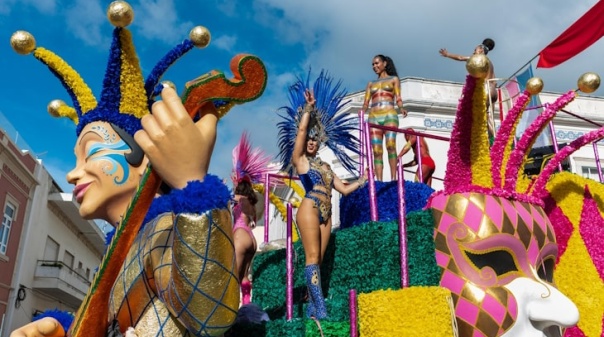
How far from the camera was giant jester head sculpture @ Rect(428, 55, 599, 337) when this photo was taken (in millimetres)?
3197

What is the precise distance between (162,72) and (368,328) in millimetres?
1778

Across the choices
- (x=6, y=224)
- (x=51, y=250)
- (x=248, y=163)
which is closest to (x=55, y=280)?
(x=51, y=250)

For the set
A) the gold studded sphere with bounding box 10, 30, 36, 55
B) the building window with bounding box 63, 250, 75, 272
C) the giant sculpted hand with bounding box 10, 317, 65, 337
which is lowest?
the giant sculpted hand with bounding box 10, 317, 65, 337

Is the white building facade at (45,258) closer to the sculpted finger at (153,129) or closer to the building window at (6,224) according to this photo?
the building window at (6,224)

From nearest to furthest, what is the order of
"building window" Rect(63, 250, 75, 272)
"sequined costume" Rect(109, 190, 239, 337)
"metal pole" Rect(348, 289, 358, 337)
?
"sequined costume" Rect(109, 190, 239, 337) → "metal pole" Rect(348, 289, 358, 337) → "building window" Rect(63, 250, 75, 272)

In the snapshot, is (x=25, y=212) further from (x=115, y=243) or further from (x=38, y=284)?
(x=115, y=243)

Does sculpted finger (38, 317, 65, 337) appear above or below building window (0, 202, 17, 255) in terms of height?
below

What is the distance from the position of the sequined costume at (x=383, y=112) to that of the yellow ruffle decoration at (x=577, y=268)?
1.78 m

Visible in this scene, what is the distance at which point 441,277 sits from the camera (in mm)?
3404

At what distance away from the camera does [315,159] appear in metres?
4.00

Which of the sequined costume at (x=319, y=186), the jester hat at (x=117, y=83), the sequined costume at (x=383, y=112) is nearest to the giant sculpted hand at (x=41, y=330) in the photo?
the jester hat at (x=117, y=83)

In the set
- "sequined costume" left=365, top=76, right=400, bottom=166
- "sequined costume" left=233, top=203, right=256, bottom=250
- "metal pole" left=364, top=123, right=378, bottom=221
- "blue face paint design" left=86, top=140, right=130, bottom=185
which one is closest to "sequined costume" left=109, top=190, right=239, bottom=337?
"blue face paint design" left=86, top=140, right=130, bottom=185

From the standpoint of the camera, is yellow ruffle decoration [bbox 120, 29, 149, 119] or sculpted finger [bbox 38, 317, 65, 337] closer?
sculpted finger [bbox 38, 317, 65, 337]

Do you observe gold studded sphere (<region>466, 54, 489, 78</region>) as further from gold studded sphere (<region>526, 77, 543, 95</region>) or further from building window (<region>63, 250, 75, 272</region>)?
building window (<region>63, 250, 75, 272</region>)
